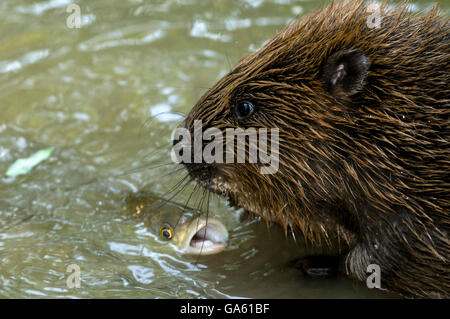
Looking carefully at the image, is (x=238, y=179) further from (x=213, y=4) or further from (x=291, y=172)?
(x=213, y=4)

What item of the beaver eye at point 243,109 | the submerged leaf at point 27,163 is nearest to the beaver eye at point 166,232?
the beaver eye at point 243,109

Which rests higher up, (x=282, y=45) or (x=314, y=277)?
(x=282, y=45)

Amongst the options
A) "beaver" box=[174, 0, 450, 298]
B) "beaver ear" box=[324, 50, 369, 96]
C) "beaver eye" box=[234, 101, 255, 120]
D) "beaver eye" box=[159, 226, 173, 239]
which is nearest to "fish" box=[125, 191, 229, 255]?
"beaver eye" box=[159, 226, 173, 239]

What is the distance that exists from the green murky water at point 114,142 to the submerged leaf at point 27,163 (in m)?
0.05

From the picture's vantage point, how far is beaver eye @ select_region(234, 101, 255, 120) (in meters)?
3.12

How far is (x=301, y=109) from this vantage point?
3.04 metres

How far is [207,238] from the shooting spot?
374cm

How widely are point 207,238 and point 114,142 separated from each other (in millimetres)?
1466

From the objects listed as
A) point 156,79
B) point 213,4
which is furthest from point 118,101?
point 213,4

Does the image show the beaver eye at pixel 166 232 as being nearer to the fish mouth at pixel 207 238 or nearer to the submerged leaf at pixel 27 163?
the fish mouth at pixel 207 238

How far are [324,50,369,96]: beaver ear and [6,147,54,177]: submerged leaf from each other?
257 cm

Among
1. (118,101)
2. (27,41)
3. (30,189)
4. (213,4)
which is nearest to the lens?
(30,189)
